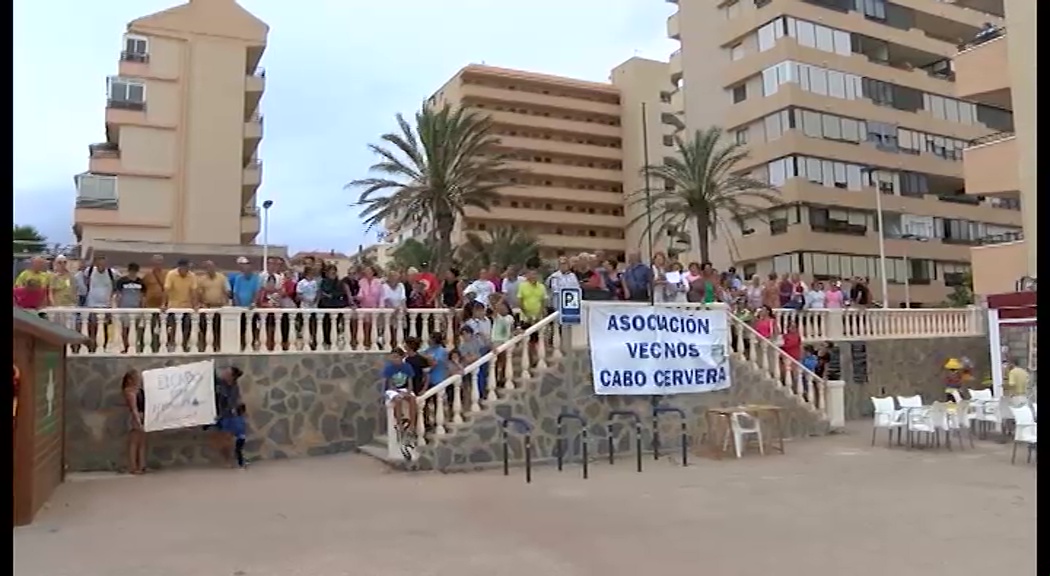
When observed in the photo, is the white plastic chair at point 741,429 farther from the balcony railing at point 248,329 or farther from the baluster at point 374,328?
the baluster at point 374,328

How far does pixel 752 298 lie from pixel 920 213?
3069 centimetres

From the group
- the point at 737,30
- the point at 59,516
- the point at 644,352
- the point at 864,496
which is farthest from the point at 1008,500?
the point at 737,30

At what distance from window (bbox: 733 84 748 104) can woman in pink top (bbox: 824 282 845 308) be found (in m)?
26.2

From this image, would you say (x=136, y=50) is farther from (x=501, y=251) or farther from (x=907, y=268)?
(x=907, y=268)

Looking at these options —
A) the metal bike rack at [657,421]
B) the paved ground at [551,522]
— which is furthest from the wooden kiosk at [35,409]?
the metal bike rack at [657,421]

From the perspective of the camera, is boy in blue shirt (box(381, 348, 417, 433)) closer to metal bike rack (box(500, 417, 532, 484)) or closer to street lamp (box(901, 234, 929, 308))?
metal bike rack (box(500, 417, 532, 484))

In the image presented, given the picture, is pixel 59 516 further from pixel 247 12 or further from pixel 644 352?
pixel 247 12

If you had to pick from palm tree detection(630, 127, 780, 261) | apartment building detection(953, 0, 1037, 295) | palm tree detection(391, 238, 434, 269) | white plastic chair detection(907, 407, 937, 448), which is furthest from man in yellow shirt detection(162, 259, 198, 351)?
palm tree detection(391, 238, 434, 269)

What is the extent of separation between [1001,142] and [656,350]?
1497 cm

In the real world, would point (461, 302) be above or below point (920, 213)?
below

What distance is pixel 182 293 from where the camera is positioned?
1238 cm

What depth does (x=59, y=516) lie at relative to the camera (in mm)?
8586

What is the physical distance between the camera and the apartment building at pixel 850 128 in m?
40.8

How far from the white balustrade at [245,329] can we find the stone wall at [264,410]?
0.15 meters
